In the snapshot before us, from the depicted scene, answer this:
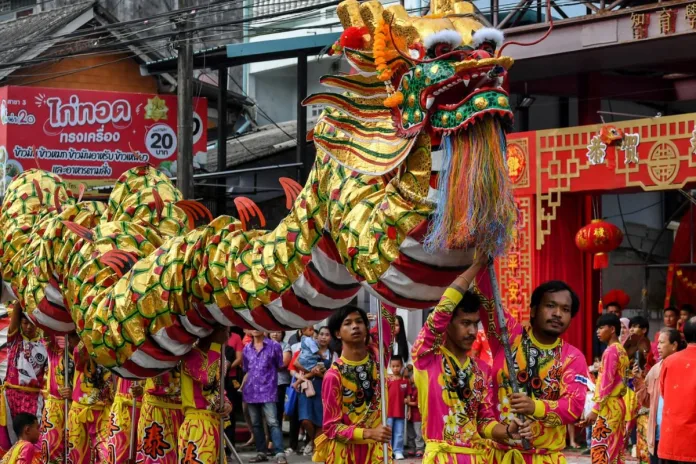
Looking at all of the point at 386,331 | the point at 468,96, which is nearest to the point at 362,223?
the point at 468,96

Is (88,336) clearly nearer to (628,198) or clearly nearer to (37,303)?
(37,303)

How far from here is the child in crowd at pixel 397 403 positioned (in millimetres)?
12344

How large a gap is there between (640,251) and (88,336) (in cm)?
992

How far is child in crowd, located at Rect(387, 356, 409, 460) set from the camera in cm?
1234

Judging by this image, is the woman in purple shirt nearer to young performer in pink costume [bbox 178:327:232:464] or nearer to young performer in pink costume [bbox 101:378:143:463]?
young performer in pink costume [bbox 101:378:143:463]

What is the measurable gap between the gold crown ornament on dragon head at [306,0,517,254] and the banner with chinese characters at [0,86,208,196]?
10.7 m

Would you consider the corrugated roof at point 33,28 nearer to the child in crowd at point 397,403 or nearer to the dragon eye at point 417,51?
the child in crowd at point 397,403

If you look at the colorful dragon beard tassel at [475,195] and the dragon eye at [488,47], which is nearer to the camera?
the colorful dragon beard tassel at [475,195]

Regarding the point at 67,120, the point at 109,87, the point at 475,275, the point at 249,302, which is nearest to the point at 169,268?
the point at 249,302

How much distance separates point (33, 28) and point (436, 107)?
49.9 feet

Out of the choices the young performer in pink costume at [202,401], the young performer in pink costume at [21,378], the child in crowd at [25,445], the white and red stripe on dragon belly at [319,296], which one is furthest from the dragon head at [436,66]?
the young performer in pink costume at [21,378]

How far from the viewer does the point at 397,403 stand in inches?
486

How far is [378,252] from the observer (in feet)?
19.1

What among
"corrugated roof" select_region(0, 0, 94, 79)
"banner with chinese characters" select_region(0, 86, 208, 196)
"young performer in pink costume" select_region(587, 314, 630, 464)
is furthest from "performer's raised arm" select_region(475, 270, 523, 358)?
"corrugated roof" select_region(0, 0, 94, 79)
